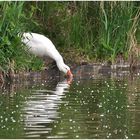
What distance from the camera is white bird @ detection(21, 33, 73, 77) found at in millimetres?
19406

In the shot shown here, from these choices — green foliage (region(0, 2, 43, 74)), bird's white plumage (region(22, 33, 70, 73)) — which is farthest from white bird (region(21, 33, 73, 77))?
green foliage (region(0, 2, 43, 74))

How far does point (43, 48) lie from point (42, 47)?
4cm

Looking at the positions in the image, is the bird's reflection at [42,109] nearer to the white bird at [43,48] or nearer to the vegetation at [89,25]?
the white bird at [43,48]

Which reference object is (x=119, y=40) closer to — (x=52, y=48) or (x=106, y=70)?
(x=106, y=70)

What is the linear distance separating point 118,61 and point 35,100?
22.5 ft

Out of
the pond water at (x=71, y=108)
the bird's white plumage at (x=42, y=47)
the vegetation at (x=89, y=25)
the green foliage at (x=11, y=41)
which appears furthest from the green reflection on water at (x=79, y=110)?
the vegetation at (x=89, y=25)

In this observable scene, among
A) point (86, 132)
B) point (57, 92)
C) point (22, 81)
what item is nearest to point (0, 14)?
point (22, 81)

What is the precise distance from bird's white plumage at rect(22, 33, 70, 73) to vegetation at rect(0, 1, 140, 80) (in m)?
0.72

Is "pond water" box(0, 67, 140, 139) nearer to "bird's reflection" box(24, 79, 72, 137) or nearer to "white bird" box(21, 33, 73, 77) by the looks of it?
"bird's reflection" box(24, 79, 72, 137)

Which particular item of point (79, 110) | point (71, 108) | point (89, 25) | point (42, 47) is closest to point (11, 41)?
point (42, 47)

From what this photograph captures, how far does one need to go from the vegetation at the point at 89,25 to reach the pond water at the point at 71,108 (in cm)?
173

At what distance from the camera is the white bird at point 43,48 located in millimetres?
19406

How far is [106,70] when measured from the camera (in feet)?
68.4

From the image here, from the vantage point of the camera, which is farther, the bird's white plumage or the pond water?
the bird's white plumage
